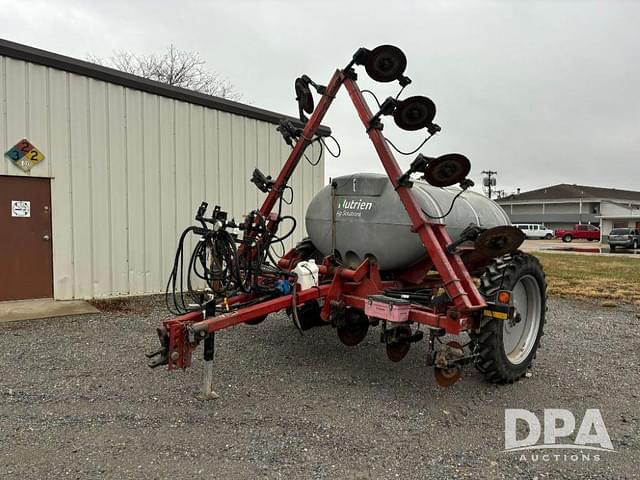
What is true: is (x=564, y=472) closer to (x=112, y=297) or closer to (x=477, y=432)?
(x=477, y=432)

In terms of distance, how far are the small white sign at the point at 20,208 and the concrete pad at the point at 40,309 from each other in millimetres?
1310

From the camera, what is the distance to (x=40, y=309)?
6.83 meters

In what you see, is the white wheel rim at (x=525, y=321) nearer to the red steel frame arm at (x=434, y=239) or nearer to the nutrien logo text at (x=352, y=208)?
the red steel frame arm at (x=434, y=239)

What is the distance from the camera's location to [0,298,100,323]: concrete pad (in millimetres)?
6445

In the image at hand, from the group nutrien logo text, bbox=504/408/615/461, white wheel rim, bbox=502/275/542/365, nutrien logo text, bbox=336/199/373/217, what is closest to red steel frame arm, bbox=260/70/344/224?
nutrien logo text, bbox=336/199/373/217

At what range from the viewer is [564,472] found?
9.20ft

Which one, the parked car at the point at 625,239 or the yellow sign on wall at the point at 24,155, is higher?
the yellow sign on wall at the point at 24,155

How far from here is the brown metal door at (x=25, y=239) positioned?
281 inches

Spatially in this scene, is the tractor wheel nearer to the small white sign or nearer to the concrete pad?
the concrete pad

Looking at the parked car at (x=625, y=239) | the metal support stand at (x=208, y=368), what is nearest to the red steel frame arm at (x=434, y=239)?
the metal support stand at (x=208, y=368)

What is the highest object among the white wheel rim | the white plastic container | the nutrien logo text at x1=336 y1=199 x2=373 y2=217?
the nutrien logo text at x1=336 y1=199 x2=373 y2=217

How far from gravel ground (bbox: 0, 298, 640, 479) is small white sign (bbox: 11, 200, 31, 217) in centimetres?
232

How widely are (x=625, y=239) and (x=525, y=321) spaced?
93.0 feet

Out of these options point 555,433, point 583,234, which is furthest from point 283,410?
point 583,234
